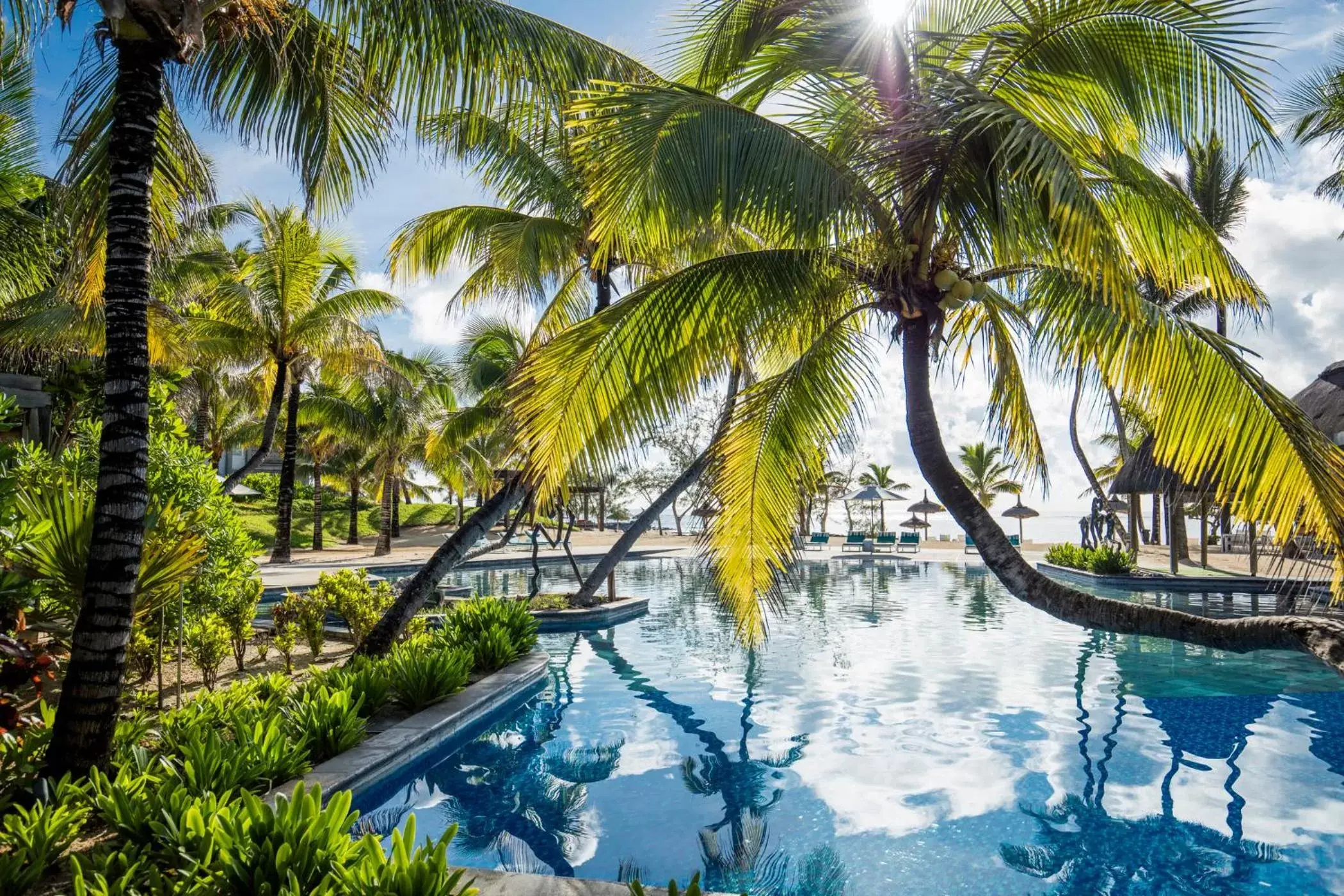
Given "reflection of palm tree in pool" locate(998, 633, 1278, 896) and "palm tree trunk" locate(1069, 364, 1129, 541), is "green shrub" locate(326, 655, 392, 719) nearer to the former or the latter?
"reflection of palm tree in pool" locate(998, 633, 1278, 896)

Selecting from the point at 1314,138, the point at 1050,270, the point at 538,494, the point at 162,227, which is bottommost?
the point at 538,494

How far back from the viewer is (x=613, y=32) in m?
7.02

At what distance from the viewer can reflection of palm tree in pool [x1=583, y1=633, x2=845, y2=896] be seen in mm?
4656

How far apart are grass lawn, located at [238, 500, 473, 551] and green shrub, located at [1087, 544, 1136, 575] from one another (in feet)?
85.1

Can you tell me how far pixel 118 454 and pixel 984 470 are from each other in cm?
4495

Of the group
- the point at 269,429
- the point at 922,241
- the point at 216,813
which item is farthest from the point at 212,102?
the point at 269,429

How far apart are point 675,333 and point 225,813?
3.21 metres

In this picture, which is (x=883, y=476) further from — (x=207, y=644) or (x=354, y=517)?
(x=207, y=644)

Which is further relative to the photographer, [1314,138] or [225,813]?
[1314,138]

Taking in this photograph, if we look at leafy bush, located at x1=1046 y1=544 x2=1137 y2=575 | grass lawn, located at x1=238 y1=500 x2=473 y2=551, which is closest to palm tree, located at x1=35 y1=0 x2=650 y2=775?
leafy bush, located at x1=1046 y1=544 x2=1137 y2=575

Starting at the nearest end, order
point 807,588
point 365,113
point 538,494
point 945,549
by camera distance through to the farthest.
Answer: point 538,494, point 365,113, point 807,588, point 945,549

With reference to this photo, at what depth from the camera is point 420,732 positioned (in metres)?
6.00

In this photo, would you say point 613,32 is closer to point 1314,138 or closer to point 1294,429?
point 1294,429

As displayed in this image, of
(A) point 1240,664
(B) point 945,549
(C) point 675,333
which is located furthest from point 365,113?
(B) point 945,549
